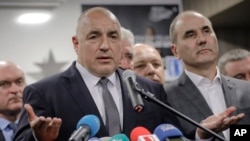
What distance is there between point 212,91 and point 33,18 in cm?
375

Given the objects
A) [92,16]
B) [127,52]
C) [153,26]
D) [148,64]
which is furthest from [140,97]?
[153,26]

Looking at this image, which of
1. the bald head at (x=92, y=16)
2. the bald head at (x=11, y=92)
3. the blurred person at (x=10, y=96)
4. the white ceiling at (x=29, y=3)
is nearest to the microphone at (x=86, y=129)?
the bald head at (x=92, y=16)

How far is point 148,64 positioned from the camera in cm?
347

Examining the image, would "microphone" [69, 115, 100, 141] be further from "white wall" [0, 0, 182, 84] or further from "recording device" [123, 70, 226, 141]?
"white wall" [0, 0, 182, 84]

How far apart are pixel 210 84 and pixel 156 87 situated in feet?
1.22

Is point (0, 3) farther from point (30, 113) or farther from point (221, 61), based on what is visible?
point (30, 113)

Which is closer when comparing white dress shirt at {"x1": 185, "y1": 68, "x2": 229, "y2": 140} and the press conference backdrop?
white dress shirt at {"x1": 185, "y1": 68, "x2": 229, "y2": 140}

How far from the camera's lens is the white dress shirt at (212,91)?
260 centimetres

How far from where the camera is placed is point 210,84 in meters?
2.68

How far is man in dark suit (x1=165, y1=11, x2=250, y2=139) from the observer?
257cm

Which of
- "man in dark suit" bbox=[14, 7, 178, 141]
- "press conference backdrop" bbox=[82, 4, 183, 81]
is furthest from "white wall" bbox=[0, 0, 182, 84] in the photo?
"man in dark suit" bbox=[14, 7, 178, 141]

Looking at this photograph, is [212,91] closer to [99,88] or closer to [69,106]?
[99,88]

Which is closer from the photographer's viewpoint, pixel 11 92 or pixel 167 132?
pixel 167 132

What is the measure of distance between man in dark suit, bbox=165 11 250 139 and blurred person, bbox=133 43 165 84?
0.64 m
